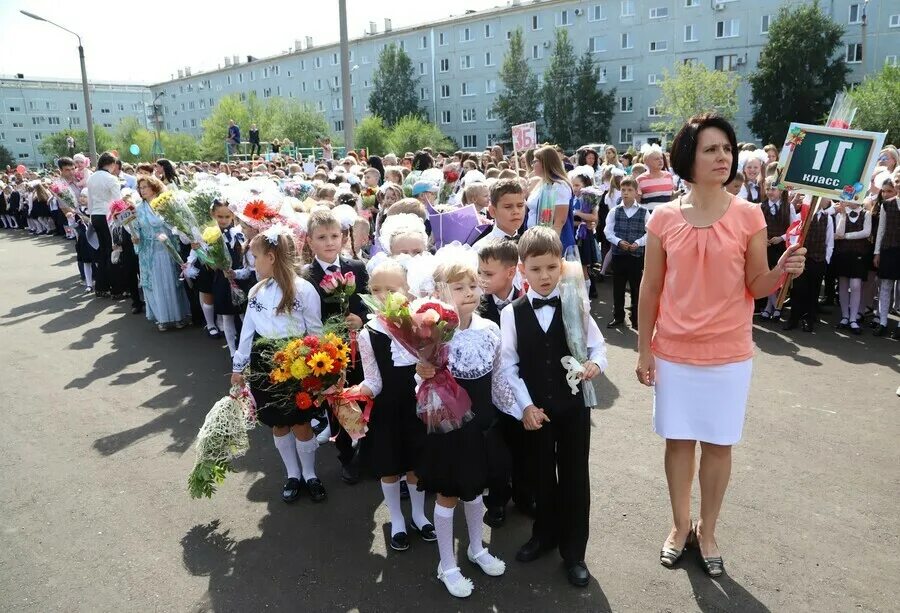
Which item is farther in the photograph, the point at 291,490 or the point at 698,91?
the point at 698,91

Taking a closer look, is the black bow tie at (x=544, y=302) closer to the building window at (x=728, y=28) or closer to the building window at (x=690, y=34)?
the building window at (x=728, y=28)

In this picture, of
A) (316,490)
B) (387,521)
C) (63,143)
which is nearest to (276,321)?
(316,490)

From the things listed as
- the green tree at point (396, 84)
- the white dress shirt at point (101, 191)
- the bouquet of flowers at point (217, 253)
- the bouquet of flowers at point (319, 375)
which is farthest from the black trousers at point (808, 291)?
the green tree at point (396, 84)

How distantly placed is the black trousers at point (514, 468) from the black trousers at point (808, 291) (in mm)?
5662

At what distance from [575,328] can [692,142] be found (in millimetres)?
1124

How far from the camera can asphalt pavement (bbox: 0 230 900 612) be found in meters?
3.25

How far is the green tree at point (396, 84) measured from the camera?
6844 cm

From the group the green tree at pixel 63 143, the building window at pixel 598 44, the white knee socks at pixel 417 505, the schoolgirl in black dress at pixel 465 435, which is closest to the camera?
the schoolgirl in black dress at pixel 465 435

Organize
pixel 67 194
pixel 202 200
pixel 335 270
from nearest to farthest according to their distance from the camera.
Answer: pixel 335 270
pixel 202 200
pixel 67 194

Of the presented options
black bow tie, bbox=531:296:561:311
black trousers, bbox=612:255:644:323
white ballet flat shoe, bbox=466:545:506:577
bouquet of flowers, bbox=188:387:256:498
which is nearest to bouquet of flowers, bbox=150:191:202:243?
bouquet of flowers, bbox=188:387:256:498

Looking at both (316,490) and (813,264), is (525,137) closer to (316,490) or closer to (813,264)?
(813,264)

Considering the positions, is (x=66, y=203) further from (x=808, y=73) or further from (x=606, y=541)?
(x=808, y=73)

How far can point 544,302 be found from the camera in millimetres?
3184

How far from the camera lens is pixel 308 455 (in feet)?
14.3
